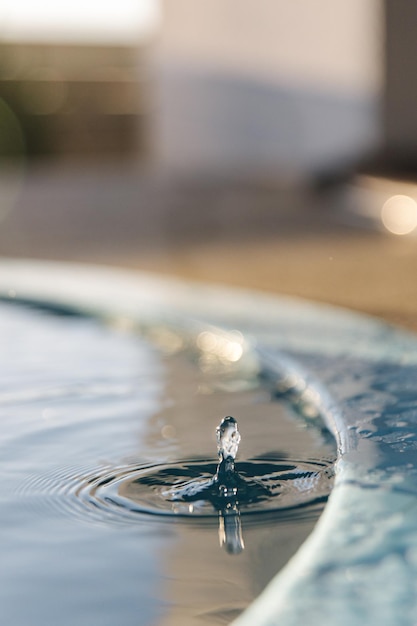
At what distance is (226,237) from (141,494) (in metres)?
4.25

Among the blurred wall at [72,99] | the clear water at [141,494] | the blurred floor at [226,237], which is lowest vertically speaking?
the clear water at [141,494]

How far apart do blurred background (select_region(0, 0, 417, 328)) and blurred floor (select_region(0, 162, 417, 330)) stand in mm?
19

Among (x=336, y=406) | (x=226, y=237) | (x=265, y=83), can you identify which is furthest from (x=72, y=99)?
(x=336, y=406)

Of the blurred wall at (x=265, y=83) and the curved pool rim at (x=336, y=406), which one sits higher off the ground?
the blurred wall at (x=265, y=83)

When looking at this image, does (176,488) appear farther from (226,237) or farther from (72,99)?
(72,99)

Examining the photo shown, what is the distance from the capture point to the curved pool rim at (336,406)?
1.12 metres

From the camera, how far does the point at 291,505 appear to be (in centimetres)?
153

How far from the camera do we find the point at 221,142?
34.1 ft

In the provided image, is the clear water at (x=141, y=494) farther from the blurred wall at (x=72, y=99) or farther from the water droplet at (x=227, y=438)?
the blurred wall at (x=72, y=99)

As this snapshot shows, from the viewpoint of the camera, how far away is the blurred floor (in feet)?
13.6

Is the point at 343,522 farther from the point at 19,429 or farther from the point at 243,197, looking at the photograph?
the point at 243,197

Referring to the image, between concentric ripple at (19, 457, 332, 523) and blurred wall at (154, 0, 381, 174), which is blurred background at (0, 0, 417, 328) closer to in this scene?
blurred wall at (154, 0, 381, 174)

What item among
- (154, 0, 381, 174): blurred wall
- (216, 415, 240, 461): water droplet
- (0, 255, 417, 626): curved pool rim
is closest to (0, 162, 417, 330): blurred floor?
(0, 255, 417, 626): curved pool rim

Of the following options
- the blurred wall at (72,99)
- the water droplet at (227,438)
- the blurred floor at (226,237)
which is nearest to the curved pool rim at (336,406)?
the water droplet at (227,438)
